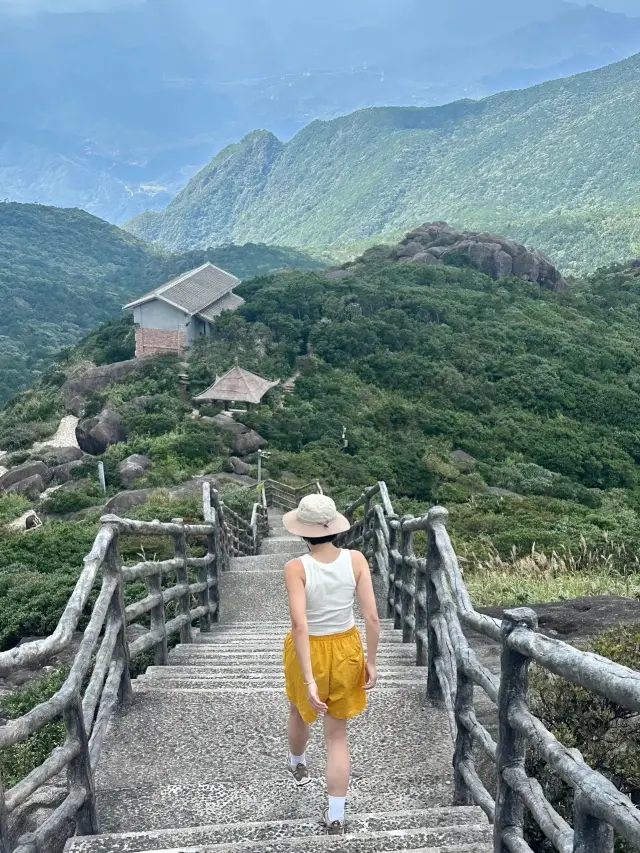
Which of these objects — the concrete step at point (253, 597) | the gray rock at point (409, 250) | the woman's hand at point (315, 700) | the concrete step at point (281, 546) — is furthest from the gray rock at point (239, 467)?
the gray rock at point (409, 250)

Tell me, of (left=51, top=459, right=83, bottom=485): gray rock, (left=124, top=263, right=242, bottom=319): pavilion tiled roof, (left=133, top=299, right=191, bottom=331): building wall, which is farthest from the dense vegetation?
(left=133, top=299, right=191, bottom=331): building wall

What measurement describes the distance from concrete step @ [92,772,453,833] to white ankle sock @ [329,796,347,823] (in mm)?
184

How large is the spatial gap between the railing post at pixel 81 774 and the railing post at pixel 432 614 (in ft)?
6.30

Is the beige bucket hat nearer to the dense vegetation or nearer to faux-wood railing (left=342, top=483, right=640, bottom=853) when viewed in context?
faux-wood railing (left=342, top=483, right=640, bottom=853)

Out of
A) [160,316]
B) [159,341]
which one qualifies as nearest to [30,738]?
[159,341]

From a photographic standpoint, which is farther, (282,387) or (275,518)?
(282,387)

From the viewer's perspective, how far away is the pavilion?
33.5 meters

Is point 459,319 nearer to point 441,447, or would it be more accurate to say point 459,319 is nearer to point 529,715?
point 441,447

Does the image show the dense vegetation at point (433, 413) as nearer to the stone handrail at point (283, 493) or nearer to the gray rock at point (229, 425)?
the gray rock at point (229, 425)

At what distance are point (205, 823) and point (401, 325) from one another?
45.5m

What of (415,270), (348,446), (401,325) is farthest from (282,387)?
(415,270)

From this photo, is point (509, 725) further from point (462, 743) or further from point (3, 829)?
point (3, 829)

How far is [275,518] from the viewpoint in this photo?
869 inches

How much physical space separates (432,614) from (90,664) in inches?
77.4
